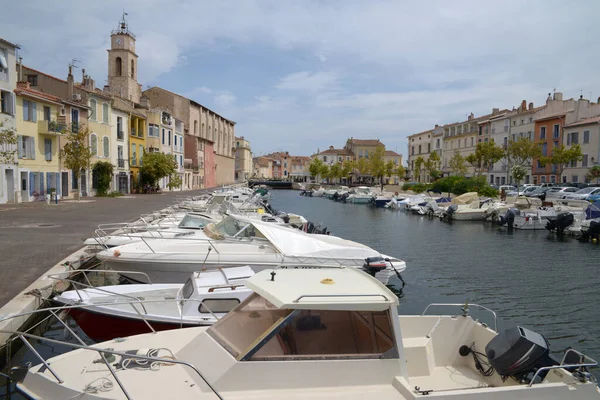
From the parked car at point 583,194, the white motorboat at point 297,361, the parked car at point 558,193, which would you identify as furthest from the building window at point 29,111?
the parked car at point 558,193

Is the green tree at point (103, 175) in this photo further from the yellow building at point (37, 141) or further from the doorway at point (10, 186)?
the doorway at point (10, 186)

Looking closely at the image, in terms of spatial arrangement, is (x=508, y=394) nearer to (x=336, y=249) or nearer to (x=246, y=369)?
(x=246, y=369)

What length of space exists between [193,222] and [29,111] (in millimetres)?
24970

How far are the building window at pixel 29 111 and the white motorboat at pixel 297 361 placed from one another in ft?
115

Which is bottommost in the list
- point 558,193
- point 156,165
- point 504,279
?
point 504,279

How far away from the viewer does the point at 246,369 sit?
5145mm

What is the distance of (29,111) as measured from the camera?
35.5 metres

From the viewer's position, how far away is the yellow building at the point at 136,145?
5359 centimetres

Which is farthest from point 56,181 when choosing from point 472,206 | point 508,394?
point 508,394

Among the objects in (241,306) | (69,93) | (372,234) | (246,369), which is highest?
(69,93)

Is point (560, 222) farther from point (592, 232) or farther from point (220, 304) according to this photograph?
point (220, 304)

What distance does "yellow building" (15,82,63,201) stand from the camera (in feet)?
114

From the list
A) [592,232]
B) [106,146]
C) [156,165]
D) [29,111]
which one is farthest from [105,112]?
[592,232]

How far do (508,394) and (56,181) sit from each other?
40.7m
